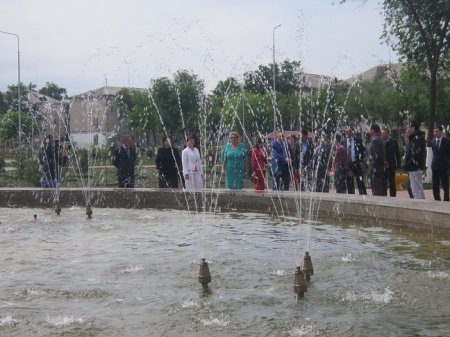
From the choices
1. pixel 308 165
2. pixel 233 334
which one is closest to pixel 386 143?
pixel 308 165

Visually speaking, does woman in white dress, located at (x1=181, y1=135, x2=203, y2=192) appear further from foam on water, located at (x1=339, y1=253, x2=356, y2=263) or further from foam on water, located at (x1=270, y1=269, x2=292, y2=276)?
foam on water, located at (x1=270, y1=269, x2=292, y2=276)

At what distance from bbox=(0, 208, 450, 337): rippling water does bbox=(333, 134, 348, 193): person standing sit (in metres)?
3.08

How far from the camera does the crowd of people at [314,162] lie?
40.9 feet

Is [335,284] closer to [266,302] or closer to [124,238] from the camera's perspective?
[266,302]

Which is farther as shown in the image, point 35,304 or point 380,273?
point 380,273

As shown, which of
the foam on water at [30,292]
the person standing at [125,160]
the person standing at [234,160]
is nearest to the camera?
the foam on water at [30,292]

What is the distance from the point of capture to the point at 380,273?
7.06 meters

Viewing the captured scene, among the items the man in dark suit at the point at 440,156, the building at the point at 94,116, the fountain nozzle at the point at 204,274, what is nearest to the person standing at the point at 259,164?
the man in dark suit at the point at 440,156

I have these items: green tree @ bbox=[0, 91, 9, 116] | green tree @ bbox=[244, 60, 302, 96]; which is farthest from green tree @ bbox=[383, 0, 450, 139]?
green tree @ bbox=[0, 91, 9, 116]

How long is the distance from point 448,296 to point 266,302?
159 centimetres

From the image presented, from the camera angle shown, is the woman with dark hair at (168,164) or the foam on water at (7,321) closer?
the foam on water at (7,321)

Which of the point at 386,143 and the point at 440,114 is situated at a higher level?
the point at 440,114

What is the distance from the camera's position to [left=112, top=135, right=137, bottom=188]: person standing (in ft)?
49.0

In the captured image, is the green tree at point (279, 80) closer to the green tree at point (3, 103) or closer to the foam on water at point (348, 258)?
the green tree at point (3, 103)
